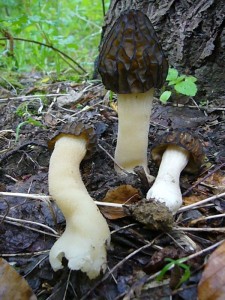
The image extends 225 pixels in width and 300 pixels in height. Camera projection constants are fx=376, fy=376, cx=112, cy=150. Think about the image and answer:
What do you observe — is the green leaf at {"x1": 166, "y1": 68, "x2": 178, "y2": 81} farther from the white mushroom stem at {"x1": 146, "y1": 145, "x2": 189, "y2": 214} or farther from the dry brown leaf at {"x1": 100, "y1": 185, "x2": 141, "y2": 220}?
the dry brown leaf at {"x1": 100, "y1": 185, "x2": 141, "y2": 220}

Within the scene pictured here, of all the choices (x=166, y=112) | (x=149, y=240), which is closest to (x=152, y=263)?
(x=149, y=240)

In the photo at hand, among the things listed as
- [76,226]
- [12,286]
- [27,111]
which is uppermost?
[76,226]

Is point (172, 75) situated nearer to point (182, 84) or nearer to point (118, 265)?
point (182, 84)

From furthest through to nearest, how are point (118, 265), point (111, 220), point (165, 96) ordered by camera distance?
point (165, 96) → point (111, 220) → point (118, 265)

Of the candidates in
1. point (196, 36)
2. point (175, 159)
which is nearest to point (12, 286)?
point (175, 159)

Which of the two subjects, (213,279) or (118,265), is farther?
(118,265)

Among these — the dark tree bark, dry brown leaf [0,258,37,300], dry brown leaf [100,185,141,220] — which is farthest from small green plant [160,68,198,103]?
dry brown leaf [0,258,37,300]
